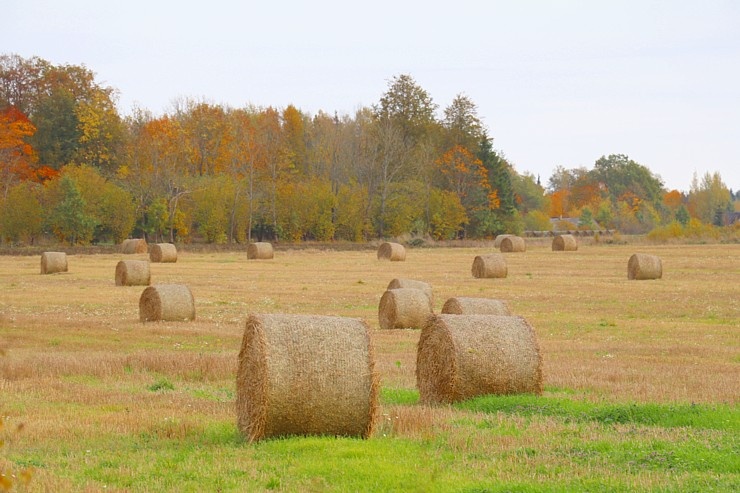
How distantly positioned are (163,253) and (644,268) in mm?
26172

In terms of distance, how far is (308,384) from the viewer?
34.4ft

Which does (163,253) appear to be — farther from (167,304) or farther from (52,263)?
(167,304)

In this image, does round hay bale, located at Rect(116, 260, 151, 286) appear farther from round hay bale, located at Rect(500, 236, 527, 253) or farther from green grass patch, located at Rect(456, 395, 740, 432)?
round hay bale, located at Rect(500, 236, 527, 253)

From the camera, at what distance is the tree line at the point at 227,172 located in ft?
251

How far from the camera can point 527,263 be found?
175 feet

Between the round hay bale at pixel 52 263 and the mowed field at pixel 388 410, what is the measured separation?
44.9 ft

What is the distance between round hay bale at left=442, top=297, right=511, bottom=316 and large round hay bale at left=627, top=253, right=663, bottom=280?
2189 cm

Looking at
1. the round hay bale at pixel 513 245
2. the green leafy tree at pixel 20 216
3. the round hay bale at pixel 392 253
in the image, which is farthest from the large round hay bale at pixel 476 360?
the green leafy tree at pixel 20 216

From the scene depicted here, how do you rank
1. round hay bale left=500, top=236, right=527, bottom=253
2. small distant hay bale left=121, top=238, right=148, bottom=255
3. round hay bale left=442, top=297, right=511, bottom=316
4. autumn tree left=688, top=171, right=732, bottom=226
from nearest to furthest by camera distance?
round hay bale left=442, top=297, right=511, bottom=316 → small distant hay bale left=121, top=238, right=148, bottom=255 → round hay bale left=500, top=236, right=527, bottom=253 → autumn tree left=688, top=171, right=732, bottom=226

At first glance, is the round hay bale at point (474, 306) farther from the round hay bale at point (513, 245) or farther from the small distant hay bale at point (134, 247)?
the round hay bale at point (513, 245)

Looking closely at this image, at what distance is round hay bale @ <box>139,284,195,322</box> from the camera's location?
25.4 meters

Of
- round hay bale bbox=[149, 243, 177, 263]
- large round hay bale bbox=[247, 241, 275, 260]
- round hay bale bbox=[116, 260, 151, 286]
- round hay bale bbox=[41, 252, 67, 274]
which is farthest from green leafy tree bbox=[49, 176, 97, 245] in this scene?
round hay bale bbox=[116, 260, 151, 286]

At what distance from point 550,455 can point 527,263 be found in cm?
4421

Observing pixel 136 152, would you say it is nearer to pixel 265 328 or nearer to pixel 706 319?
pixel 706 319
